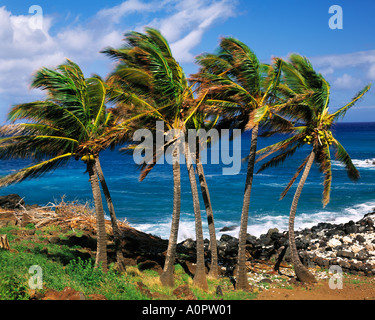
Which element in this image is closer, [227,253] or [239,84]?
Result: [239,84]

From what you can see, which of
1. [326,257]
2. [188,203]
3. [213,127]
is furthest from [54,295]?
[188,203]

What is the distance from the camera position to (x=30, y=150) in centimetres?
1227

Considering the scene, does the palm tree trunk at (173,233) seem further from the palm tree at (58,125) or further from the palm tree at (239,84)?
the palm tree at (58,125)

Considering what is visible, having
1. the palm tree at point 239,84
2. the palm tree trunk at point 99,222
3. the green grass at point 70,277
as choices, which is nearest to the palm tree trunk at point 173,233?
the green grass at point 70,277

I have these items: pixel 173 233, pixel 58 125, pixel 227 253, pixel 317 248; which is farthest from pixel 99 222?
pixel 317 248

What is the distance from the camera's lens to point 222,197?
4194 centimetres

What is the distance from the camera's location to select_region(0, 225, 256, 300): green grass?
10.6 metres

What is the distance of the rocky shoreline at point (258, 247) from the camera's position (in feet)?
59.3

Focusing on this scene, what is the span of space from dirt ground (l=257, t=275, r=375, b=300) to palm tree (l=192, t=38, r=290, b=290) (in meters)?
1.17

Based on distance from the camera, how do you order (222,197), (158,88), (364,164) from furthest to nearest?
1. (364,164)
2. (222,197)
3. (158,88)

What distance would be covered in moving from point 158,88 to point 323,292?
985 cm

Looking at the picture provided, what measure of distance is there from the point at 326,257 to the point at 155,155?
11817 millimetres

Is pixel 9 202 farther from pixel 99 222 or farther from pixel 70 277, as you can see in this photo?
pixel 70 277

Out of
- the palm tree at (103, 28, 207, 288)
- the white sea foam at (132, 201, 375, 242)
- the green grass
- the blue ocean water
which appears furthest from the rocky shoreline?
the palm tree at (103, 28, 207, 288)
